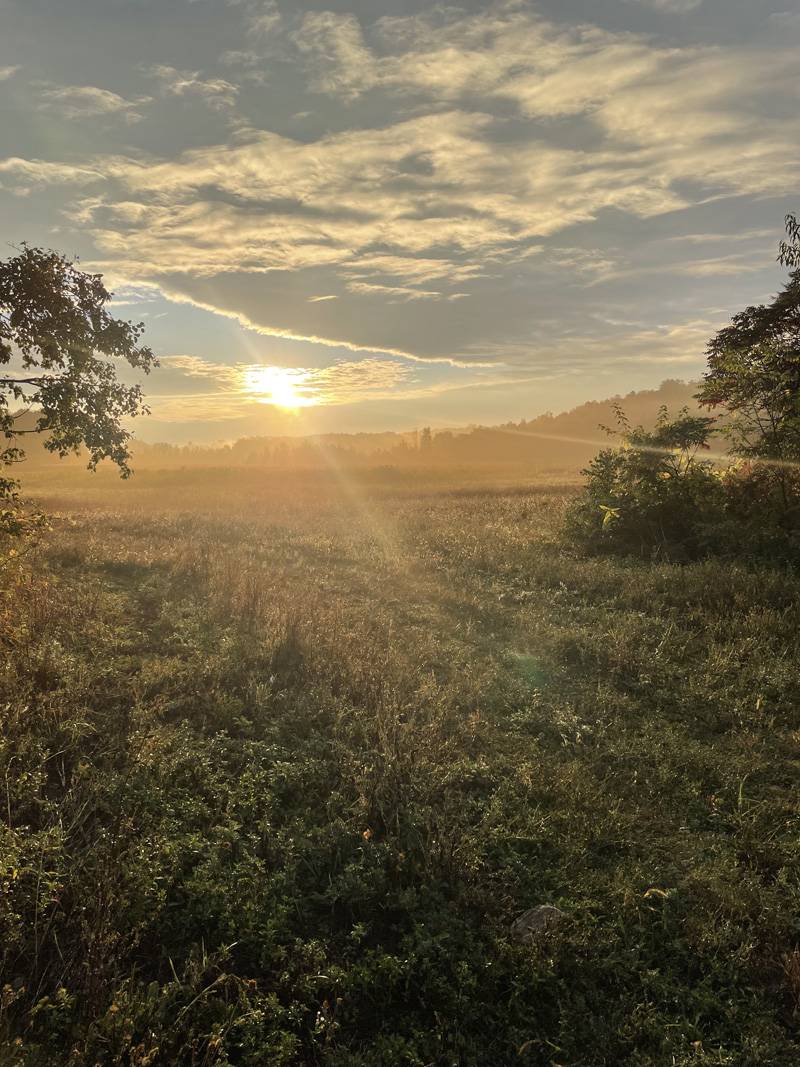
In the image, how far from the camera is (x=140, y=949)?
4.17 meters

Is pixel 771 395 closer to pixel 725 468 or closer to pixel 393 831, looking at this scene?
pixel 725 468

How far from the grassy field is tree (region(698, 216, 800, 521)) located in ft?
13.9

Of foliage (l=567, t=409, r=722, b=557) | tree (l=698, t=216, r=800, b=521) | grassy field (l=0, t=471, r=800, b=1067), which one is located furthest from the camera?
foliage (l=567, t=409, r=722, b=557)

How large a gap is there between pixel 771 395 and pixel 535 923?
13.5m

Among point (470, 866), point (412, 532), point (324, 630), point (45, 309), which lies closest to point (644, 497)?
point (412, 532)

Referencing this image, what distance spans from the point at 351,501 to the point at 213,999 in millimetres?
30168

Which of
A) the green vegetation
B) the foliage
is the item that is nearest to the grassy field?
the green vegetation

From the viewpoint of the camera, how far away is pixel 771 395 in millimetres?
13742

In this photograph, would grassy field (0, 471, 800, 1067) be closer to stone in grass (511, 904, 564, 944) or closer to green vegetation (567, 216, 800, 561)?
stone in grass (511, 904, 564, 944)

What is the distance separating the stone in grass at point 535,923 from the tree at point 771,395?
40.5ft

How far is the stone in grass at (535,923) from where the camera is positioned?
4.31m

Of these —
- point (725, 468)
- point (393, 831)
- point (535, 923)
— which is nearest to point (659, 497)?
point (725, 468)

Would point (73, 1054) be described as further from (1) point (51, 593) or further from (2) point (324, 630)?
(1) point (51, 593)

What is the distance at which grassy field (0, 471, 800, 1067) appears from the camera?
374cm
